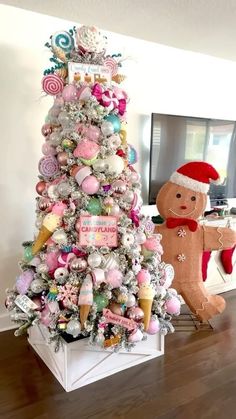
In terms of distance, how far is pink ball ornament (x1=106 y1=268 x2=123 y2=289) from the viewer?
1.72 meters

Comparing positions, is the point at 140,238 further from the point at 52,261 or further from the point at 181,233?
the point at 181,233

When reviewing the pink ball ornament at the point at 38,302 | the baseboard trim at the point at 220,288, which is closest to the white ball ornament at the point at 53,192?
the pink ball ornament at the point at 38,302

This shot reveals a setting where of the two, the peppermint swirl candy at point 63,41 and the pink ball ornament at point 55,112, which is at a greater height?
the peppermint swirl candy at point 63,41

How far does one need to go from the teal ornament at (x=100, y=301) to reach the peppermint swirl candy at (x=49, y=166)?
2.31 feet

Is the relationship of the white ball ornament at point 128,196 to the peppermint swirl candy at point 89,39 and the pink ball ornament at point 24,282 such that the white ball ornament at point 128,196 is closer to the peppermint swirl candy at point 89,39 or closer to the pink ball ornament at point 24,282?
the pink ball ornament at point 24,282

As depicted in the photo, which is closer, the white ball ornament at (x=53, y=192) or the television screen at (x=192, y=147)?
the white ball ornament at (x=53, y=192)

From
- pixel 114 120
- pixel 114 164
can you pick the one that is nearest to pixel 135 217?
pixel 114 164

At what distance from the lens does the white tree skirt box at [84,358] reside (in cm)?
176

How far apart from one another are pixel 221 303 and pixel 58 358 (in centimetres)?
128

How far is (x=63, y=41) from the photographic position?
71.9 inches

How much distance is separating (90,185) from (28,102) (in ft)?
3.14

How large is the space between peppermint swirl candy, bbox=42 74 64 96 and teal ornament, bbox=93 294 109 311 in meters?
1.12

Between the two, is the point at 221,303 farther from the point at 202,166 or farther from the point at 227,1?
the point at 227,1

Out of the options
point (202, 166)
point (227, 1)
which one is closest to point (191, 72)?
point (227, 1)
